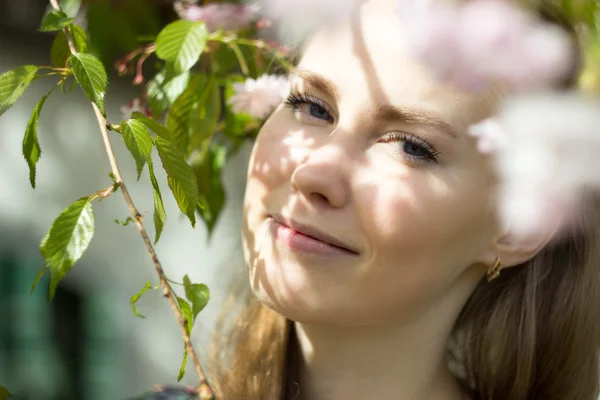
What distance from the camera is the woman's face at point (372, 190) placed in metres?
0.98

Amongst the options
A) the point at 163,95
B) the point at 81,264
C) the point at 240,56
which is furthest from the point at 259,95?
the point at 81,264

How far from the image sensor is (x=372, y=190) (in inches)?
38.5

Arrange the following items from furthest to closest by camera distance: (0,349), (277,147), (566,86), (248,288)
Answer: (0,349) → (248,288) → (277,147) → (566,86)

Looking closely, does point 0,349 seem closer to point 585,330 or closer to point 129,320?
point 129,320

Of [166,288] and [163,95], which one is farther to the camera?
[163,95]

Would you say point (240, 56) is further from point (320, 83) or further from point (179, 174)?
point (179, 174)

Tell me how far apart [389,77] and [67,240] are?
414mm

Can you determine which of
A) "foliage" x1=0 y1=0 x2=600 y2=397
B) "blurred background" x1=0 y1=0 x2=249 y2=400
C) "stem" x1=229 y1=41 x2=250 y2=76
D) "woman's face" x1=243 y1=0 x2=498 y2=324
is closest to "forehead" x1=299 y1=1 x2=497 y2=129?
"woman's face" x1=243 y1=0 x2=498 y2=324

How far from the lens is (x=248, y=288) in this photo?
1.41m

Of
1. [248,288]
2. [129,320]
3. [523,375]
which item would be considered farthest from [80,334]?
[523,375]

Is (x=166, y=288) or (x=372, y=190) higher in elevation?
(x=372, y=190)

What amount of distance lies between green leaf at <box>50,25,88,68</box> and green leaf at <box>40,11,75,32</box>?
0.18 ft

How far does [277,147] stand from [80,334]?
6.15ft

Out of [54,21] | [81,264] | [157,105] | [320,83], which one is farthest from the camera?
[81,264]
